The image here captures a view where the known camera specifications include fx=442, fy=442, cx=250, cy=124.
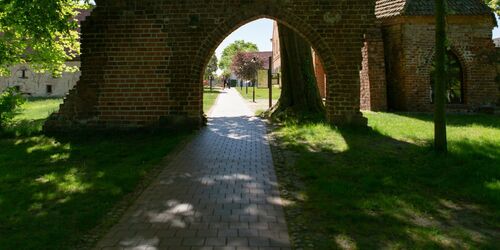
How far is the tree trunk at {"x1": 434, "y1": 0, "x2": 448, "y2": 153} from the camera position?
355 inches

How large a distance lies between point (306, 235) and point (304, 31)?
886 cm

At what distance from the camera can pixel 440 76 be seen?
9.06 metres

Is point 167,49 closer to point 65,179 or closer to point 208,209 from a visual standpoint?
point 65,179

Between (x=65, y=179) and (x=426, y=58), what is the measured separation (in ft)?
56.4

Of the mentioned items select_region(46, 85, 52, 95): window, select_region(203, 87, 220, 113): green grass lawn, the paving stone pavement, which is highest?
select_region(46, 85, 52, 95): window

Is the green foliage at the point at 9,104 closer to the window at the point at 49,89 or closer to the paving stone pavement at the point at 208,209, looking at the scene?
the paving stone pavement at the point at 208,209

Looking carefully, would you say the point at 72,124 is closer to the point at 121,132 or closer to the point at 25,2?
the point at 121,132

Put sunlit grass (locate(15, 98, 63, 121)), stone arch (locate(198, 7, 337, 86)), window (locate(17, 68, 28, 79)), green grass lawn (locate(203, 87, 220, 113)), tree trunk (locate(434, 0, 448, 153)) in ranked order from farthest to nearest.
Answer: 1. window (locate(17, 68, 28, 79))
2. green grass lawn (locate(203, 87, 220, 113))
3. sunlit grass (locate(15, 98, 63, 121))
4. stone arch (locate(198, 7, 337, 86))
5. tree trunk (locate(434, 0, 448, 153))

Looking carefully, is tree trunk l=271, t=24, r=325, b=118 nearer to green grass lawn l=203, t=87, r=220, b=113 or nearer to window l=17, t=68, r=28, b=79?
green grass lawn l=203, t=87, r=220, b=113

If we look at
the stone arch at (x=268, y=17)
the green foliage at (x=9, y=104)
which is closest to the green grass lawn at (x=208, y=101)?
the green foliage at (x=9, y=104)

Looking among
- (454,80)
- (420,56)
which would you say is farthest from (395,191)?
(454,80)

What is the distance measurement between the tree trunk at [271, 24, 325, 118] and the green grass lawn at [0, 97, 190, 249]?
17.6 feet

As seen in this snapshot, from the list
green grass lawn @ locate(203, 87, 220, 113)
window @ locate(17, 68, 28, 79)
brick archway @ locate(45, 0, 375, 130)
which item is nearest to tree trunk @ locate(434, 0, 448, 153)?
brick archway @ locate(45, 0, 375, 130)

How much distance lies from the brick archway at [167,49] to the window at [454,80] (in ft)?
32.9
